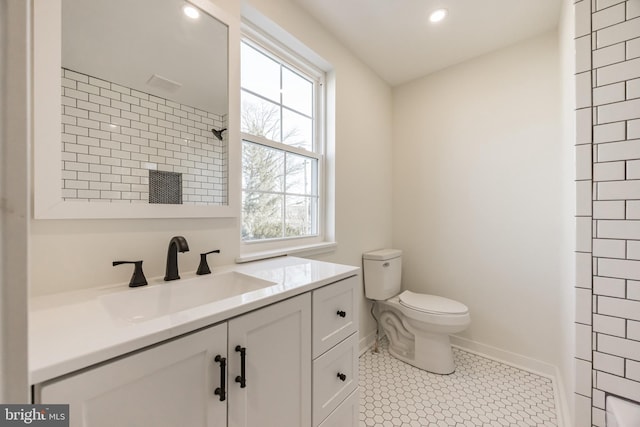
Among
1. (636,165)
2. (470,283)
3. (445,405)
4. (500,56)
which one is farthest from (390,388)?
(500,56)

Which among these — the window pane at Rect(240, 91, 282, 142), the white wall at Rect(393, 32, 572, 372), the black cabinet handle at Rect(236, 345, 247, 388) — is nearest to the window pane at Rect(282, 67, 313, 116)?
the window pane at Rect(240, 91, 282, 142)

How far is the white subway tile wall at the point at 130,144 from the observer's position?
0.86 metres

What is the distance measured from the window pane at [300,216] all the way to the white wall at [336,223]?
0.20 meters

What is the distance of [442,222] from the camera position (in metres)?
2.25

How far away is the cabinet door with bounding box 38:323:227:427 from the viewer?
50cm

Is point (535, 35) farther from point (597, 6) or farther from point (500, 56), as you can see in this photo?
point (597, 6)

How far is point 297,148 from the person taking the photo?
1.73 meters

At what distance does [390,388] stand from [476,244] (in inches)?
50.4

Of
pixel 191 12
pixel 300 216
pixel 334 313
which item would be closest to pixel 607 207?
pixel 334 313

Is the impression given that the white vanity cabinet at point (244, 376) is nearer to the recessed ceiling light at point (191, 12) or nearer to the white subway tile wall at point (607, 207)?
the white subway tile wall at point (607, 207)

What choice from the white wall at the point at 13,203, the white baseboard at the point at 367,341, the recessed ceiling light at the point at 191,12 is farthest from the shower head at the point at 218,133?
the white baseboard at the point at 367,341

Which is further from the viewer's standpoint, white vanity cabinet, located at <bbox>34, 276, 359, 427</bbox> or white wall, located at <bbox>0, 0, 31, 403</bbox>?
white vanity cabinet, located at <bbox>34, 276, 359, 427</bbox>

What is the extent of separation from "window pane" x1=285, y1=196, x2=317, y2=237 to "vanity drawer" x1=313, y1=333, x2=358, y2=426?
78 cm

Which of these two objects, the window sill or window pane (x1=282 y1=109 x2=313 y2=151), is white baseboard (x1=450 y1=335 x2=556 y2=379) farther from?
window pane (x1=282 y1=109 x2=313 y2=151)
